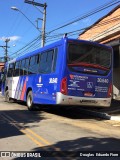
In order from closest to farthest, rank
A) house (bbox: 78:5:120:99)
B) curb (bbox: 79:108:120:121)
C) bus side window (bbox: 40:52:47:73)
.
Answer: curb (bbox: 79:108:120:121) < bus side window (bbox: 40:52:47:73) < house (bbox: 78:5:120:99)

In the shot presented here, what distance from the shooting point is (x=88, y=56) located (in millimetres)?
16422

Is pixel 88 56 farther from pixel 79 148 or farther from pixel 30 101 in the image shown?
pixel 79 148

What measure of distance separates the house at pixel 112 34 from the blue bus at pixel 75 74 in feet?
15.9

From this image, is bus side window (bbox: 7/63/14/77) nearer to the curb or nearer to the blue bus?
the blue bus

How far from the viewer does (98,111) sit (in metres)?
18.9

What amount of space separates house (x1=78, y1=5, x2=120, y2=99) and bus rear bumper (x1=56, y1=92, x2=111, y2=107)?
5.52 meters

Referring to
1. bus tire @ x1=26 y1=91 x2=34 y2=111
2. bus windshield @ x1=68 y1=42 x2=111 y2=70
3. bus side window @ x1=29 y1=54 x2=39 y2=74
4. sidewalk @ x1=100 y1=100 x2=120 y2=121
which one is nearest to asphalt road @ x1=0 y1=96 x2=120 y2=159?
sidewalk @ x1=100 y1=100 x2=120 y2=121

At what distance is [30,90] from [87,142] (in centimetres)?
1041

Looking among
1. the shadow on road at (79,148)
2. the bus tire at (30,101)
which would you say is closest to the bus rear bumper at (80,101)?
the bus tire at (30,101)

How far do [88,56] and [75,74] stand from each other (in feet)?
3.55

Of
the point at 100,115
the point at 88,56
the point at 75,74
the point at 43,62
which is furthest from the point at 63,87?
the point at 100,115

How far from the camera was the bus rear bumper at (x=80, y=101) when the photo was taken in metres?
15.8

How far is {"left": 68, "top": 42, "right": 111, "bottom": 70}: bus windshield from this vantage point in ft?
52.6

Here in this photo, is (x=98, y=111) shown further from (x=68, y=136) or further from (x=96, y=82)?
(x=68, y=136)
